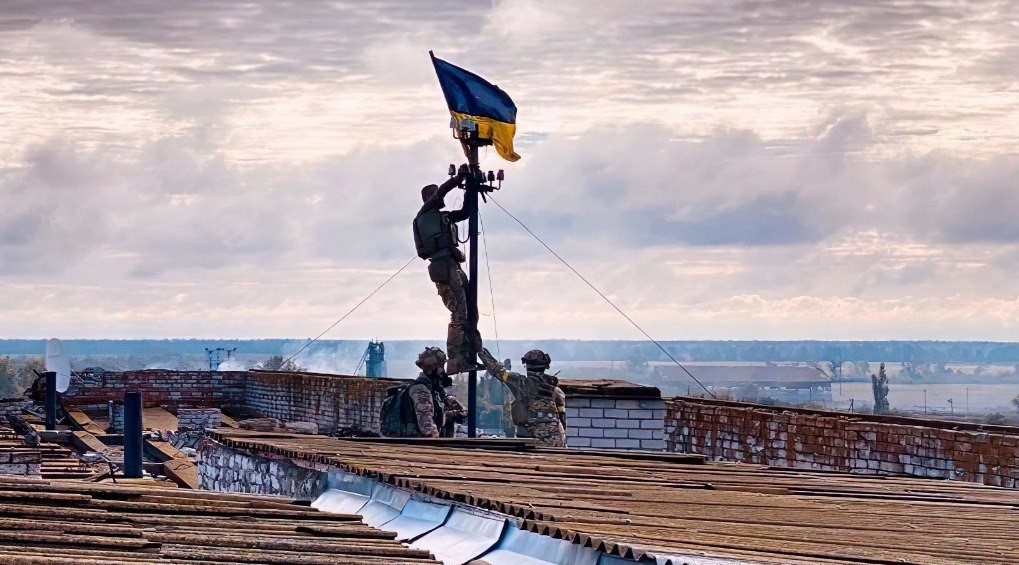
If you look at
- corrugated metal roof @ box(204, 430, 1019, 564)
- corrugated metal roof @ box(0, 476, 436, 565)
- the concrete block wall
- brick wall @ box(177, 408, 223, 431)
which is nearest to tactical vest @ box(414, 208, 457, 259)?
corrugated metal roof @ box(204, 430, 1019, 564)

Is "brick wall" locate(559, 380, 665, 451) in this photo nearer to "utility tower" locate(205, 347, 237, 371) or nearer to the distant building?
"utility tower" locate(205, 347, 237, 371)

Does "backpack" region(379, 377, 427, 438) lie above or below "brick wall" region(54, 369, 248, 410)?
below

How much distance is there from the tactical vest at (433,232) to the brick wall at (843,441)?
383 cm

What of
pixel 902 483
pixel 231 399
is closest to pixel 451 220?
pixel 902 483

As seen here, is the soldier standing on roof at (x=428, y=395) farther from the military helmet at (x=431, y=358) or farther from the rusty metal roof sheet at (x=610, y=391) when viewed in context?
the rusty metal roof sheet at (x=610, y=391)

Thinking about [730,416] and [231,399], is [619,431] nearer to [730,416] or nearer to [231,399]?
[730,416]

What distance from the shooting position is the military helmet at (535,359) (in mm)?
16375

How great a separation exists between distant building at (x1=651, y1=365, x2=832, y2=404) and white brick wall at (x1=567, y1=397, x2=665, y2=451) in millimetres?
114490

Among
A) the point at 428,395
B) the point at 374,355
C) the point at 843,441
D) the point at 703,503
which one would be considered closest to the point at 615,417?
the point at 428,395

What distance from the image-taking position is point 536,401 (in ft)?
51.9

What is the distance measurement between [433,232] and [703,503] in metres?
8.87

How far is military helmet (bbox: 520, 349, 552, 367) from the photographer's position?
16.4 meters

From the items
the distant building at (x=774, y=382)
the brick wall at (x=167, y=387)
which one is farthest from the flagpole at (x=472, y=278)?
the distant building at (x=774, y=382)

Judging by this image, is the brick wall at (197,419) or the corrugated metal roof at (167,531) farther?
the brick wall at (197,419)
